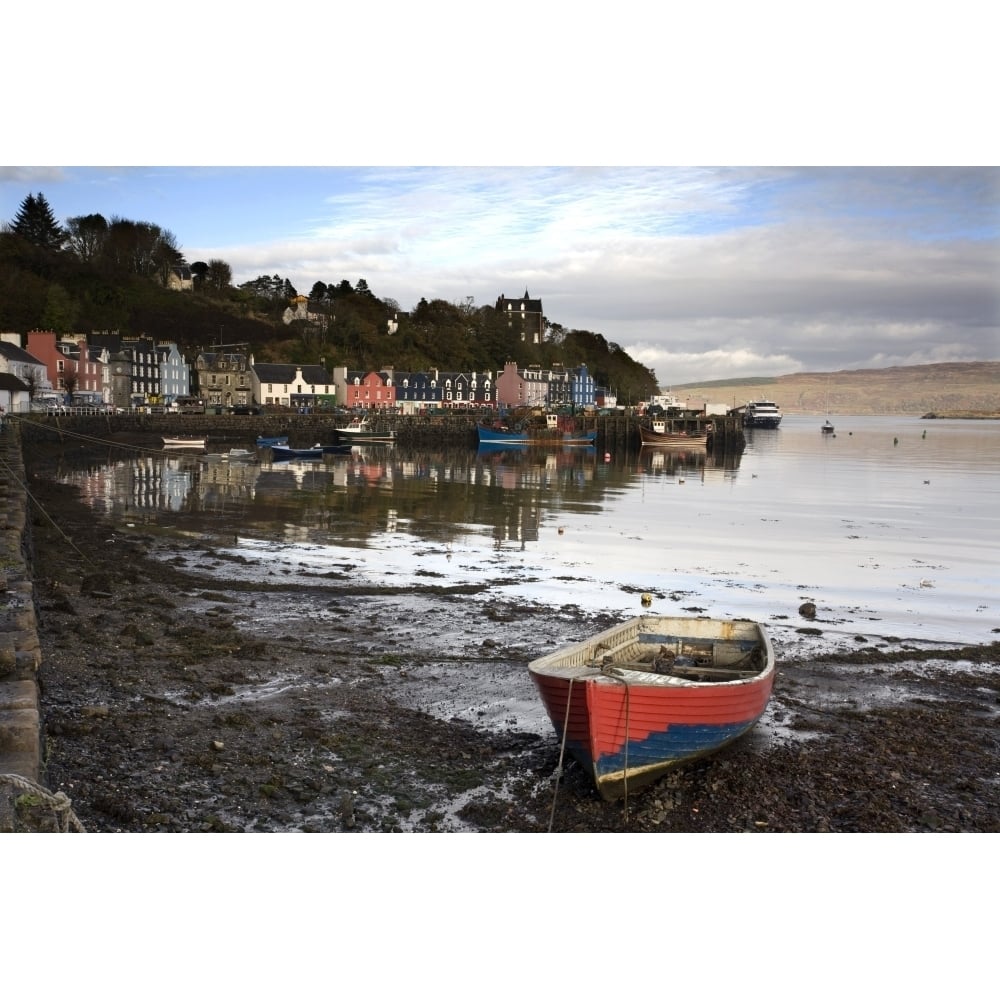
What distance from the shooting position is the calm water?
40.8 feet

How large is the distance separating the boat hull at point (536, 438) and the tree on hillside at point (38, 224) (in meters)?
50.3

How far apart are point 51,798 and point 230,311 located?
95069mm

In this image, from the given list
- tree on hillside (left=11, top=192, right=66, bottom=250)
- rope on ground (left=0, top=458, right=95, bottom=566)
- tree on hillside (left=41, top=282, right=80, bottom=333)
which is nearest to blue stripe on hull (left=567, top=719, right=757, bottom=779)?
rope on ground (left=0, top=458, right=95, bottom=566)

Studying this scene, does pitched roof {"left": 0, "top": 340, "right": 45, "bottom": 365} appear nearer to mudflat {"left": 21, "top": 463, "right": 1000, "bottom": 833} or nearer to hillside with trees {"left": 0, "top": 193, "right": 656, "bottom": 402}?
hillside with trees {"left": 0, "top": 193, "right": 656, "bottom": 402}

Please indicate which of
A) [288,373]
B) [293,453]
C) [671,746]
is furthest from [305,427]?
[671,746]

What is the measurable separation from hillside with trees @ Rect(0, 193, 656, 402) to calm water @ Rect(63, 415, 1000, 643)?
5069cm

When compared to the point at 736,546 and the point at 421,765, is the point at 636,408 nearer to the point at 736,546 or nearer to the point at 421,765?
the point at 736,546

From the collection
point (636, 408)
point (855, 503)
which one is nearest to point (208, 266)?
point (636, 408)

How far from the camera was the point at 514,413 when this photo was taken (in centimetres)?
6925

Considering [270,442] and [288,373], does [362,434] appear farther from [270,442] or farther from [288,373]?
[288,373]

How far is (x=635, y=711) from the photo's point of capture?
228 inches

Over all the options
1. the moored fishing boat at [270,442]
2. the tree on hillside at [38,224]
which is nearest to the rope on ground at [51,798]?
the moored fishing boat at [270,442]

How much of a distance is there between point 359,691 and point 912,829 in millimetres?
4142

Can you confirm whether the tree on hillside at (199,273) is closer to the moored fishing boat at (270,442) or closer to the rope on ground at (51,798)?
the moored fishing boat at (270,442)
